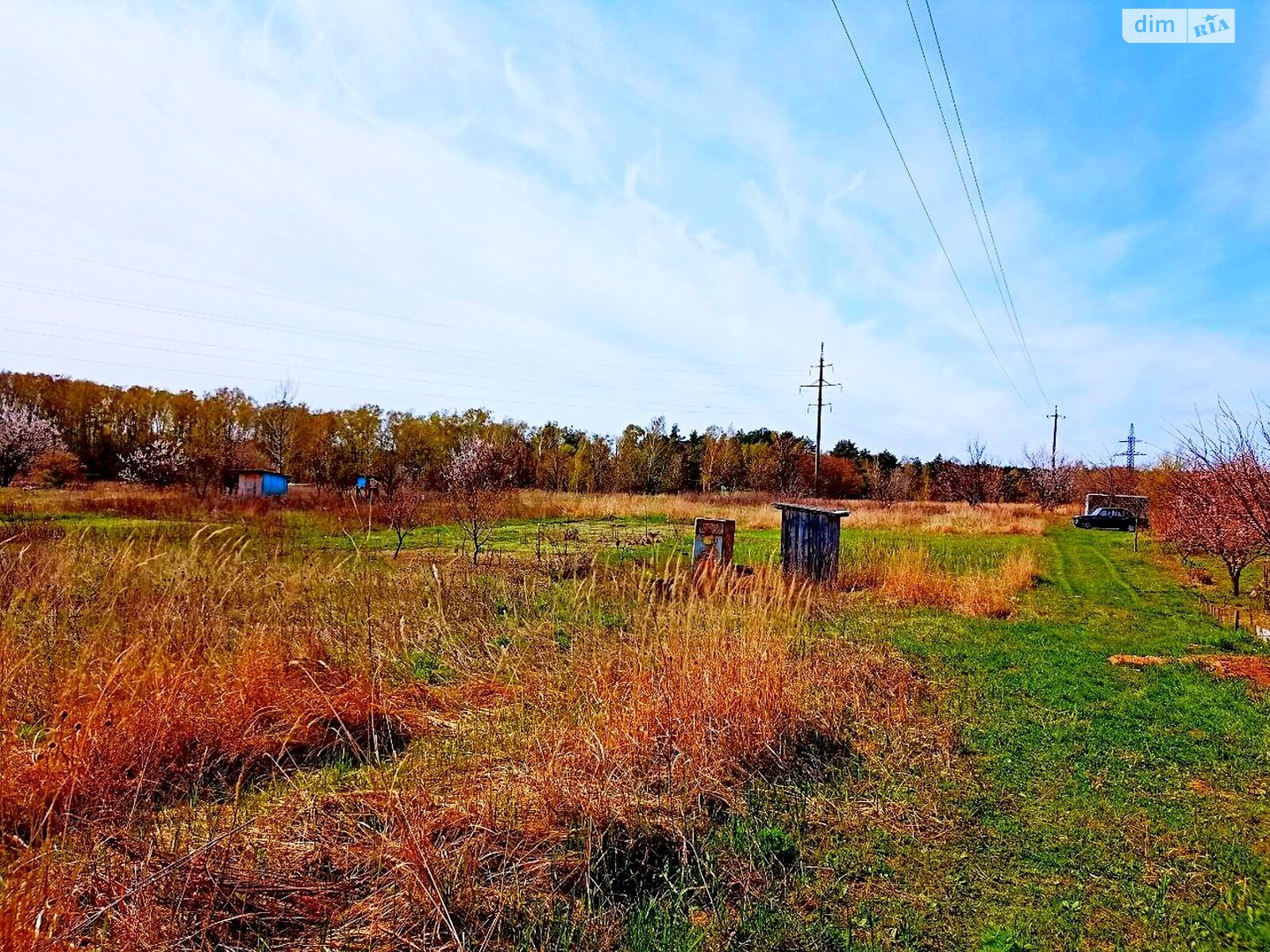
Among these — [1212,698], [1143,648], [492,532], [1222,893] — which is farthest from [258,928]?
[492,532]

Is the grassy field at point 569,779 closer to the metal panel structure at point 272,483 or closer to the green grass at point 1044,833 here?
the green grass at point 1044,833

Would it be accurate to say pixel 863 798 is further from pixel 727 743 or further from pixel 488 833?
pixel 488 833

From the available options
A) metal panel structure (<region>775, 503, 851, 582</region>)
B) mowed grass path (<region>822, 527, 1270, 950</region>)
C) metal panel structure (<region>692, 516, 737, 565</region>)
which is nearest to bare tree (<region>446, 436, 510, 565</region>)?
metal panel structure (<region>692, 516, 737, 565</region>)

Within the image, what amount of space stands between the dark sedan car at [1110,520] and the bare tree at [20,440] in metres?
49.7

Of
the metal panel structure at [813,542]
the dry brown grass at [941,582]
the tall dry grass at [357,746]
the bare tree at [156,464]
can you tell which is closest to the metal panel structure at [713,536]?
the metal panel structure at [813,542]

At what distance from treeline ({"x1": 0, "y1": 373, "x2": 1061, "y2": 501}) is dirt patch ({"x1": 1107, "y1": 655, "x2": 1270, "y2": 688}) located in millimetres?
33720

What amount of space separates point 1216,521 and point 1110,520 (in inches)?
883

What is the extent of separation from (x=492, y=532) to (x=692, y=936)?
1761 centimetres

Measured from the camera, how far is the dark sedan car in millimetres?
29047

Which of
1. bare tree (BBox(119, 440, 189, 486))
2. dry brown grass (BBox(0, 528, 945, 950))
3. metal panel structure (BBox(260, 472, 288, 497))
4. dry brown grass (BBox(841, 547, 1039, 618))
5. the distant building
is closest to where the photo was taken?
dry brown grass (BBox(0, 528, 945, 950))

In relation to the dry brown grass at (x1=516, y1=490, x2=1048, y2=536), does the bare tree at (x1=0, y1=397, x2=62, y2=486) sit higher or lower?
higher

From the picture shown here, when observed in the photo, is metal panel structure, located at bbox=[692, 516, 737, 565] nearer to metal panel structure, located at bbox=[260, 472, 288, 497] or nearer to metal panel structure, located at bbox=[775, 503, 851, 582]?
metal panel structure, located at bbox=[775, 503, 851, 582]

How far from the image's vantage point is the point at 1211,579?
14273 mm

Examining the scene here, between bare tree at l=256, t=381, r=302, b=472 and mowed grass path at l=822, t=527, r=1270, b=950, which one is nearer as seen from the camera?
mowed grass path at l=822, t=527, r=1270, b=950
